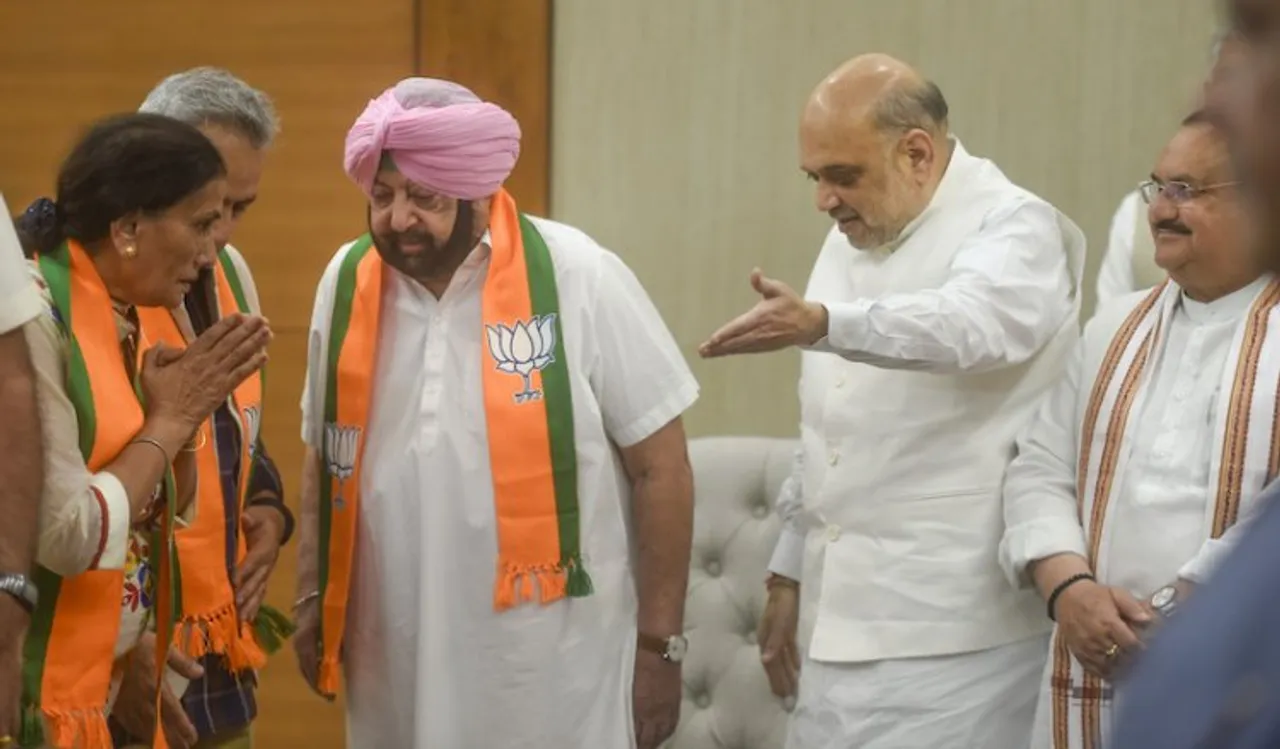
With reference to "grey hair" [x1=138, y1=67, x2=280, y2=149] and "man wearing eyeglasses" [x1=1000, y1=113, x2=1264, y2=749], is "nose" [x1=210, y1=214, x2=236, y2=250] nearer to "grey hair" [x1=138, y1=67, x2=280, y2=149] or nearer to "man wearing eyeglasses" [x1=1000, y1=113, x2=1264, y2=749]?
"grey hair" [x1=138, y1=67, x2=280, y2=149]

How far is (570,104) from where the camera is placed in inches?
170

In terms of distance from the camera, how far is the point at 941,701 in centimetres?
304

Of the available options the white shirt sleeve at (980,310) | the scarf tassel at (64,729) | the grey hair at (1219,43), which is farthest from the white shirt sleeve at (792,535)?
the grey hair at (1219,43)

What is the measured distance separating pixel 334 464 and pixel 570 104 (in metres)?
1.45

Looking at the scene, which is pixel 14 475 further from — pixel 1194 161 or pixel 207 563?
pixel 1194 161

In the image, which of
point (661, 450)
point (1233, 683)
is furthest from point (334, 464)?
point (1233, 683)

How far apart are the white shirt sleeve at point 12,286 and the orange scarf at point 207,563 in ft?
1.21

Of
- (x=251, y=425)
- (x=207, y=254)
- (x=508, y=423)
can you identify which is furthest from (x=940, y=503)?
(x=207, y=254)

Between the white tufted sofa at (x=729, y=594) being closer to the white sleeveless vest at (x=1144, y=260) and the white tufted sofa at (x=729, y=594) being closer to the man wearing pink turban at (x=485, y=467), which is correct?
the man wearing pink turban at (x=485, y=467)

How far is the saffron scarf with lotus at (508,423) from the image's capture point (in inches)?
118

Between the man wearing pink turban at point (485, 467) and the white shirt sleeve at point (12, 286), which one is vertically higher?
the white shirt sleeve at point (12, 286)

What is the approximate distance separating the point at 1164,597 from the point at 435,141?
1.32 m

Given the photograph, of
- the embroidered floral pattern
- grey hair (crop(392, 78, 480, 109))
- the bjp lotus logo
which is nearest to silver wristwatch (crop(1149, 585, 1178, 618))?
the bjp lotus logo

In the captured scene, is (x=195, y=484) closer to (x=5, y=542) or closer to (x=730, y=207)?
(x=5, y=542)
